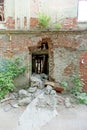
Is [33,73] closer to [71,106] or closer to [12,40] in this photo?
[12,40]

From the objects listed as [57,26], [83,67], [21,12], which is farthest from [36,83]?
[21,12]

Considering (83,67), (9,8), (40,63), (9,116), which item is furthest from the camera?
(40,63)

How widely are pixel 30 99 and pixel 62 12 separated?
3.29 metres

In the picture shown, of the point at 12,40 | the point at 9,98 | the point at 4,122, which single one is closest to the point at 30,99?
the point at 9,98

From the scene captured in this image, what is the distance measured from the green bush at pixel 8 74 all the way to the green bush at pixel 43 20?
156cm

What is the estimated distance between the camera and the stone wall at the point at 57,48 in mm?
9609

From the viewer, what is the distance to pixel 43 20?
9469 mm

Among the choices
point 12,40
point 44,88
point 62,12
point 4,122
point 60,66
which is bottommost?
point 4,122

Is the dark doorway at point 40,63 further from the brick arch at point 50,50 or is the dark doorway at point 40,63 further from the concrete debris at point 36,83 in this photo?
the concrete debris at point 36,83

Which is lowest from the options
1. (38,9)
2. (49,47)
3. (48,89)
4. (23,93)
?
(23,93)

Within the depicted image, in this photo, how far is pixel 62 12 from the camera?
965 centimetres

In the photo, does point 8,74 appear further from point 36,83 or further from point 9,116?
point 9,116

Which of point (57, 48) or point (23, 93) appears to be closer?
point (23, 93)

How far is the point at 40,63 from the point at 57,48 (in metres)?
1.14
